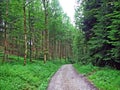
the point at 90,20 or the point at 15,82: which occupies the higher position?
the point at 90,20

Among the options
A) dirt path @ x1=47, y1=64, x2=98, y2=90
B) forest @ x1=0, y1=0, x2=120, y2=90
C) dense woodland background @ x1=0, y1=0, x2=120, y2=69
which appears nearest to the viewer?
dirt path @ x1=47, y1=64, x2=98, y2=90

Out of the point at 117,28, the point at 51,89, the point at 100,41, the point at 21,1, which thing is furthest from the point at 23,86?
the point at 21,1

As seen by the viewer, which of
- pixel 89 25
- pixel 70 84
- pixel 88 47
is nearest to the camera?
pixel 70 84

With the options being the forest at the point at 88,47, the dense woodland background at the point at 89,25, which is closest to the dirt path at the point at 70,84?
the forest at the point at 88,47

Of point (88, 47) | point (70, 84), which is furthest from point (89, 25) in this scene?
point (70, 84)

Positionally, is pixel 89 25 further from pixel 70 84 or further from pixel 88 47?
pixel 70 84

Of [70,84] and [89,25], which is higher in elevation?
[89,25]

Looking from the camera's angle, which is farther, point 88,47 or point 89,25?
point 89,25

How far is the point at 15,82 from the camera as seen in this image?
15727 mm

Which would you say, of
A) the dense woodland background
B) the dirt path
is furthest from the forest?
the dirt path

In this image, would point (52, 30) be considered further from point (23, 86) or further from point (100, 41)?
point (23, 86)

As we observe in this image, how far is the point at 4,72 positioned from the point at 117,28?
950 cm

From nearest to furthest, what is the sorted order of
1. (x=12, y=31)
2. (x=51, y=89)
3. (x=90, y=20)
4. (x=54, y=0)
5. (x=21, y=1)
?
(x=51, y=89) < (x=21, y=1) < (x=90, y=20) < (x=12, y=31) < (x=54, y=0)

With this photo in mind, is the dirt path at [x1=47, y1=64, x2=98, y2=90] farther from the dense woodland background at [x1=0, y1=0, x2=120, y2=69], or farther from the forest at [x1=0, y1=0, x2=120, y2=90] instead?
the dense woodland background at [x1=0, y1=0, x2=120, y2=69]
